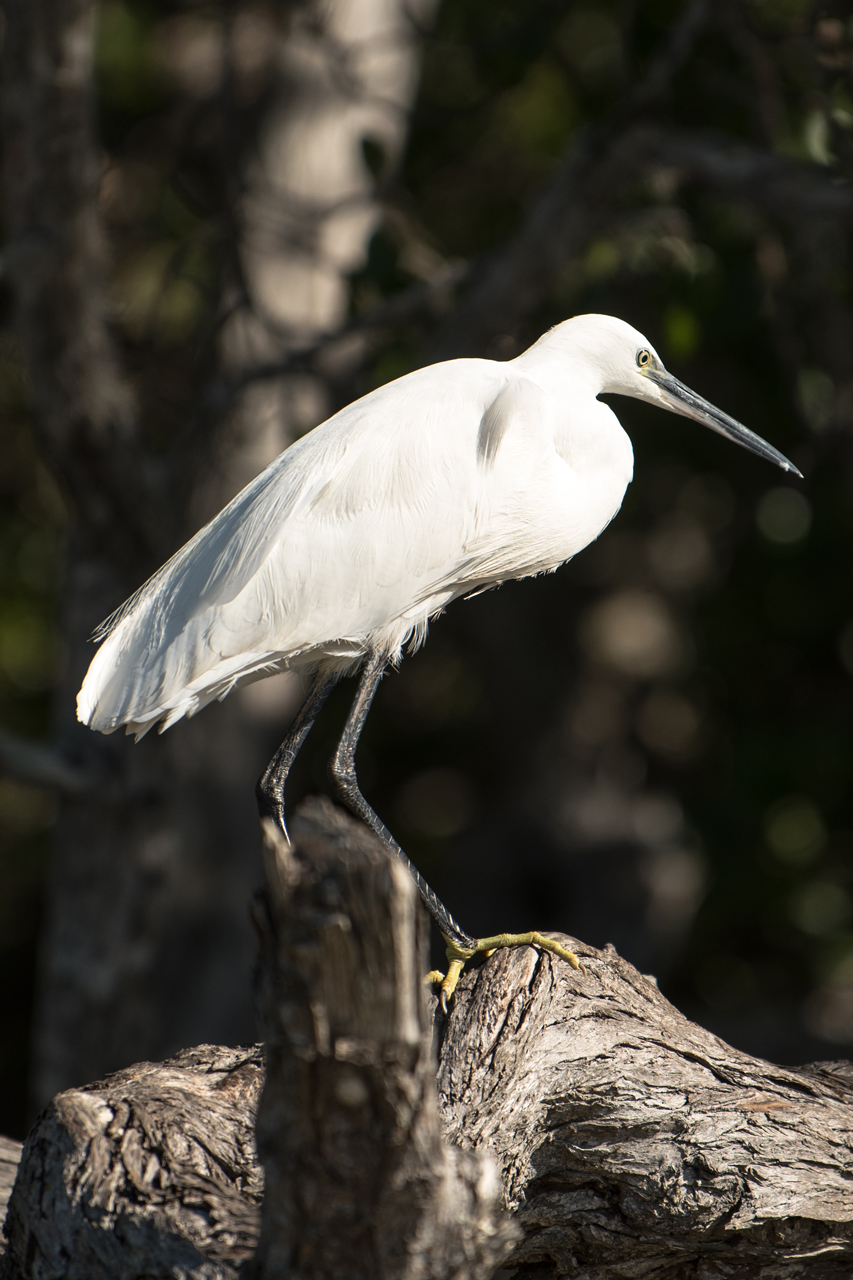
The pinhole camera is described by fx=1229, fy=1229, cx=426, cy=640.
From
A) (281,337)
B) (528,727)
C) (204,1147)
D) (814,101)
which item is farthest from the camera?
(528,727)

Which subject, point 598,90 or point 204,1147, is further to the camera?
point 598,90

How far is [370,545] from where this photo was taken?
3.10m

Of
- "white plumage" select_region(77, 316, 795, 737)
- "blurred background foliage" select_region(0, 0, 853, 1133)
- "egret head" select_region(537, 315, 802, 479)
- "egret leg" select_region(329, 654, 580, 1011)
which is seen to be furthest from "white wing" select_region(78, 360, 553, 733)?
"blurred background foliage" select_region(0, 0, 853, 1133)

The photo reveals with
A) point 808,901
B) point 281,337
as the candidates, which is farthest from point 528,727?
point 281,337

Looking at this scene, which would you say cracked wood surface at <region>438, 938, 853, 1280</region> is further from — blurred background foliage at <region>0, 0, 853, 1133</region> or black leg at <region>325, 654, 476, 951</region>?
blurred background foliage at <region>0, 0, 853, 1133</region>

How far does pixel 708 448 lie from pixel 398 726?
3.83 metres

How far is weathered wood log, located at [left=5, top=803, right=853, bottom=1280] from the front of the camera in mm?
1730

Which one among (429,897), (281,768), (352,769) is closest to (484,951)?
(429,897)

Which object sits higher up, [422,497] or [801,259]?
[801,259]

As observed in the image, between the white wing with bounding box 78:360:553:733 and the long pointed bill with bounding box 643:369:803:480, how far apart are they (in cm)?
54

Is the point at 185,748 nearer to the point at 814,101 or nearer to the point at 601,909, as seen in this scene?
the point at 601,909

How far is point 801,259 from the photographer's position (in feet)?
17.9

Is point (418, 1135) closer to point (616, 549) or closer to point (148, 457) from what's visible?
point (148, 457)

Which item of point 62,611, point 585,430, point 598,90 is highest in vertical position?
point 598,90
